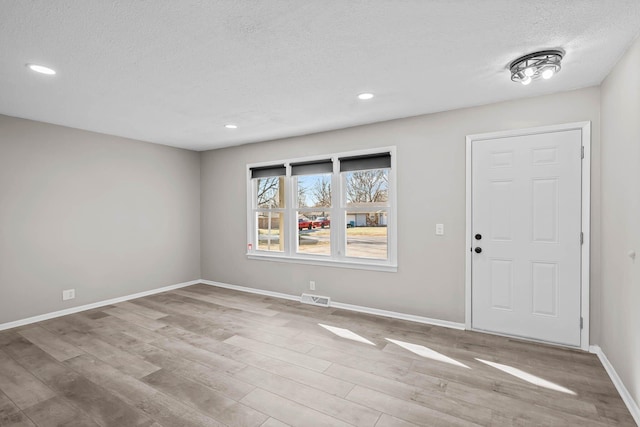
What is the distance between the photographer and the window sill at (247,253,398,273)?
404 cm

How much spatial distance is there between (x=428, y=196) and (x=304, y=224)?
1.94 metres

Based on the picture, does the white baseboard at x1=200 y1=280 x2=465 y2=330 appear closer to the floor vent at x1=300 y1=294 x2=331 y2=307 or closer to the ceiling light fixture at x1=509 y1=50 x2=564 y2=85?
the floor vent at x1=300 y1=294 x2=331 y2=307

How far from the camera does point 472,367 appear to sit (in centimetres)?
271

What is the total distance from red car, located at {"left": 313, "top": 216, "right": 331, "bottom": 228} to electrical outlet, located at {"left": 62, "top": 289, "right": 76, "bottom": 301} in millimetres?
3389

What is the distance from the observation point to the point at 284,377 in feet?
8.52

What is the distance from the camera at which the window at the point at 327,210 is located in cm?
417

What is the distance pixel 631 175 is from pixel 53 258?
5.96 meters

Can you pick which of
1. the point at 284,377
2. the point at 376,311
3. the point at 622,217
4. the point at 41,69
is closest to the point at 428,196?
the point at 376,311

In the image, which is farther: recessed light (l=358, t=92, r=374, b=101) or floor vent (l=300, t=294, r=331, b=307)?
floor vent (l=300, t=294, r=331, b=307)

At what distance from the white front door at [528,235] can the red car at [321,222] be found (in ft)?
6.38

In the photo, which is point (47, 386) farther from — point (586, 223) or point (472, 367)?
point (586, 223)

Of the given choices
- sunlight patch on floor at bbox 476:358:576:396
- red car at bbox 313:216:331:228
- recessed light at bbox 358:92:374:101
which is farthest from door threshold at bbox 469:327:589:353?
recessed light at bbox 358:92:374:101

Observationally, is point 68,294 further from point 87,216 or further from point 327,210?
point 327,210

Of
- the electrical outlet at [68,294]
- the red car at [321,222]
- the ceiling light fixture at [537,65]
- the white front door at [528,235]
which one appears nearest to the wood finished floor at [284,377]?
the white front door at [528,235]
